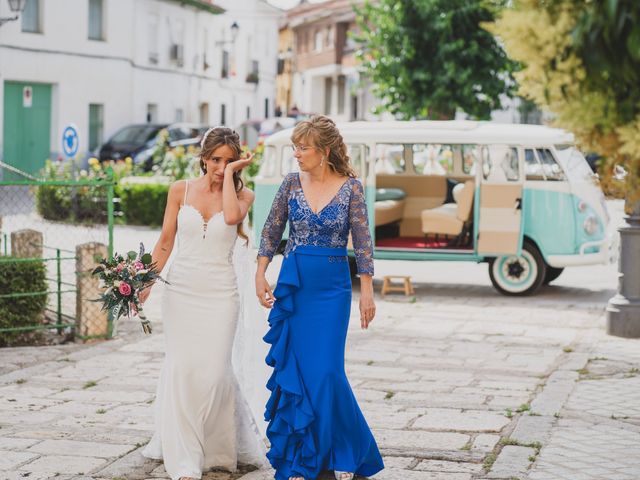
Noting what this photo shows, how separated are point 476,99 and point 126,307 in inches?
741

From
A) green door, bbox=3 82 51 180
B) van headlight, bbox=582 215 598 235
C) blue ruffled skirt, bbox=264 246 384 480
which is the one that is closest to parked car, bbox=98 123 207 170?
green door, bbox=3 82 51 180

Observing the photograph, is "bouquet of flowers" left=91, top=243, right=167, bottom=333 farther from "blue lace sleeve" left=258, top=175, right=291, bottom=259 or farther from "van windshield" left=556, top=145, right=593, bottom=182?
"van windshield" left=556, top=145, right=593, bottom=182

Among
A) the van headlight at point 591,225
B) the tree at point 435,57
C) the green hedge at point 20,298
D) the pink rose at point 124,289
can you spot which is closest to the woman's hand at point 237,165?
the pink rose at point 124,289

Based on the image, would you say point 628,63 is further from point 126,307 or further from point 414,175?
point 414,175

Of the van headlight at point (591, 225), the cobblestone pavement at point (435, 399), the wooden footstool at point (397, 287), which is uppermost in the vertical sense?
the van headlight at point (591, 225)

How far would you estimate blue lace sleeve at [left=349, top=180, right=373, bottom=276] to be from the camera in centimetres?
640

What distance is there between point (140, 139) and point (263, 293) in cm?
2743

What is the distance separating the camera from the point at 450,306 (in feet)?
45.0

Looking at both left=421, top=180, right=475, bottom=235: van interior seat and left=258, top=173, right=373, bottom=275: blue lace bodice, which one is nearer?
left=258, top=173, right=373, bottom=275: blue lace bodice

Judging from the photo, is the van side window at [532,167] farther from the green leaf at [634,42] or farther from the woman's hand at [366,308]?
the green leaf at [634,42]

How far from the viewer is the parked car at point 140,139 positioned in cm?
3253

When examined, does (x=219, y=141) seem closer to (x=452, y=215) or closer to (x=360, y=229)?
(x=360, y=229)

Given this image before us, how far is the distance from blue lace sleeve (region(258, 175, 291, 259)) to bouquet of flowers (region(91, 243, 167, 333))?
0.58 metres

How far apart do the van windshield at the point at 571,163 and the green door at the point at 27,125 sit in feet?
70.0
